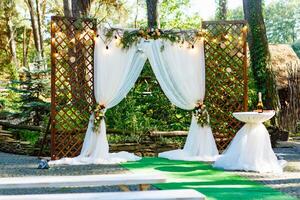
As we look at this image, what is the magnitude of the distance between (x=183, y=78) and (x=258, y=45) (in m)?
2.91

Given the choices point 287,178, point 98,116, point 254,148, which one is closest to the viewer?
point 287,178

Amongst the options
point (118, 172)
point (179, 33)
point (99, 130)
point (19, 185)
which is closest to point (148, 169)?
point (118, 172)

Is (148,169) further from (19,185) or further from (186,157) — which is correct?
(19,185)

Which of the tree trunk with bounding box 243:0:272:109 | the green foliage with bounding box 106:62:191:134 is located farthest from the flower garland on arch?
the tree trunk with bounding box 243:0:272:109

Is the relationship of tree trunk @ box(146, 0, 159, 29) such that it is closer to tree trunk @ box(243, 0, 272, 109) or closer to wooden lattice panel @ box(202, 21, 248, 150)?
tree trunk @ box(243, 0, 272, 109)

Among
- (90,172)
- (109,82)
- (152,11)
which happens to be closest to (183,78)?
(109,82)

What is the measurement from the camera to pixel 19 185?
3.00 meters

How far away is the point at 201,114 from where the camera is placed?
7.02 m

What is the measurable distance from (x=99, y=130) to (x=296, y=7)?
1534 inches

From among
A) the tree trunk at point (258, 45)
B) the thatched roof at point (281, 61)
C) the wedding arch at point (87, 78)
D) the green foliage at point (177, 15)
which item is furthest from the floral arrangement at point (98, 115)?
the green foliage at point (177, 15)

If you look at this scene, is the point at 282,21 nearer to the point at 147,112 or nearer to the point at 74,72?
the point at 147,112

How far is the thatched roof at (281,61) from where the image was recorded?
11086 millimetres

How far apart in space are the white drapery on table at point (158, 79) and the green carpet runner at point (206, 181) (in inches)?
17.1

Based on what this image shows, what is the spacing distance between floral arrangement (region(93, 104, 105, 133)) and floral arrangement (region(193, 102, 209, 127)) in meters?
1.43
